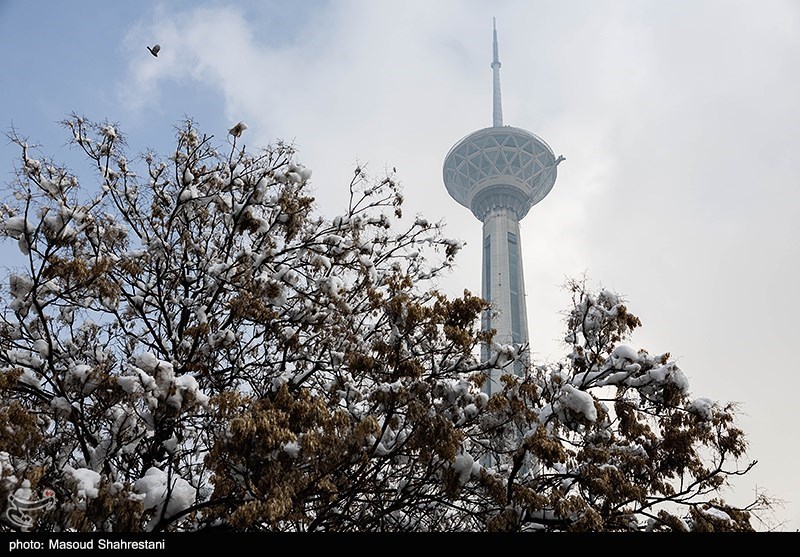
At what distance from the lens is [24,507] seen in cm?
431

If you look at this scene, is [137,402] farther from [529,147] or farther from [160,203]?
[529,147]

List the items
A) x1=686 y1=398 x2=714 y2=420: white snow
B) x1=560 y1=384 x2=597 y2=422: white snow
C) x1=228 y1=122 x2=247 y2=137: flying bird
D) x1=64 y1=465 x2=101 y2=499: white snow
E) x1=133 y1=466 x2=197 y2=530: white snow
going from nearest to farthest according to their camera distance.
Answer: x1=64 y1=465 x2=101 y2=499: white snow
x1=133 y1=466 x2=197 y2=530: white snow
x1=560 y1=384 x2=597 y2=422: white snow
x1=686 y1=398 x2=714 y2=420: white snow
x1=228 y1=122 x2=247 y2=137: flying bird

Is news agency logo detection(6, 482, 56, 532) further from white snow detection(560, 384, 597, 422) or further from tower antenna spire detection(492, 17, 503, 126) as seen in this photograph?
tower antenna spire detection(492, 17, 503, 126)

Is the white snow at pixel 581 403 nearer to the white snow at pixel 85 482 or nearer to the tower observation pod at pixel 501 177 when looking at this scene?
the white snow at pixel 85 482

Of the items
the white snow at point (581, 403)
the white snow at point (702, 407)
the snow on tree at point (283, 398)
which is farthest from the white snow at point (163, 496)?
the white snow at point (702, 407)

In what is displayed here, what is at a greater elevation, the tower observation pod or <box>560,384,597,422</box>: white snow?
the tower observation pod

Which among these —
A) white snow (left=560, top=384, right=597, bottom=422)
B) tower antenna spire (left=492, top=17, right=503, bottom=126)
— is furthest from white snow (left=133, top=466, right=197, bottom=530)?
tower antenna spire (left=492, top=17, right=503, bottom=126)

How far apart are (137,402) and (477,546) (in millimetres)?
3396

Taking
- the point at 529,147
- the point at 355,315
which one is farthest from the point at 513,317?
the point at 355,315

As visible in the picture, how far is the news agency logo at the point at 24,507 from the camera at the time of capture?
13.9 feet

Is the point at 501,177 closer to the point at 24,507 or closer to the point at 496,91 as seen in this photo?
the point at 496,91

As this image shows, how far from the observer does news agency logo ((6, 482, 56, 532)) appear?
4.22m

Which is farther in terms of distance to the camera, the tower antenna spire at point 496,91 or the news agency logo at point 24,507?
the tower antenna spire at point 496,91

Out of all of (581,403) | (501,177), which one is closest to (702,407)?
(581,403)
